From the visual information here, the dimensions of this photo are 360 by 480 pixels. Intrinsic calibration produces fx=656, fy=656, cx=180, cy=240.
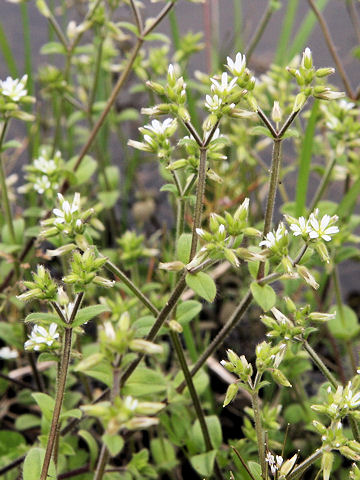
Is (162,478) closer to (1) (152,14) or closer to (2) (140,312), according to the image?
(2) (140,312)

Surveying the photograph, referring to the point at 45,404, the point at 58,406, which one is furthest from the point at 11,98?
the point at 58,406

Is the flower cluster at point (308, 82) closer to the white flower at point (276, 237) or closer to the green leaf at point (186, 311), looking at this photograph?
the white flower at point (276, 237)

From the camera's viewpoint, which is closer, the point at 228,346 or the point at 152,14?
the point at 228,346

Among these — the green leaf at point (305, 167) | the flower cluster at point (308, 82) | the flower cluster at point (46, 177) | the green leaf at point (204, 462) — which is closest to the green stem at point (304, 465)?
the green leaf at point (204, 462)

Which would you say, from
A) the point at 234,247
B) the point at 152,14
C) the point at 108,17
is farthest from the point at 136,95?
the point at 234,247

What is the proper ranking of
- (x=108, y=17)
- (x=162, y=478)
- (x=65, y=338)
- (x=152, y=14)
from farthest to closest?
(x=152, y=14)
(x=108, y=17)
(x=162, y=478)
(x=65, y=338)

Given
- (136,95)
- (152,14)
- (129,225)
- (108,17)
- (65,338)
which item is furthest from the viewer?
(152,14)

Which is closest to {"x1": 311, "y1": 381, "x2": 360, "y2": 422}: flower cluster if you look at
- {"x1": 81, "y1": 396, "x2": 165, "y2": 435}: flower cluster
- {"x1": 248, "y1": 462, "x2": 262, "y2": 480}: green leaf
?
{"x1": 248, "y1": 462, "x2": 262, "y2": 480}: green leaf
